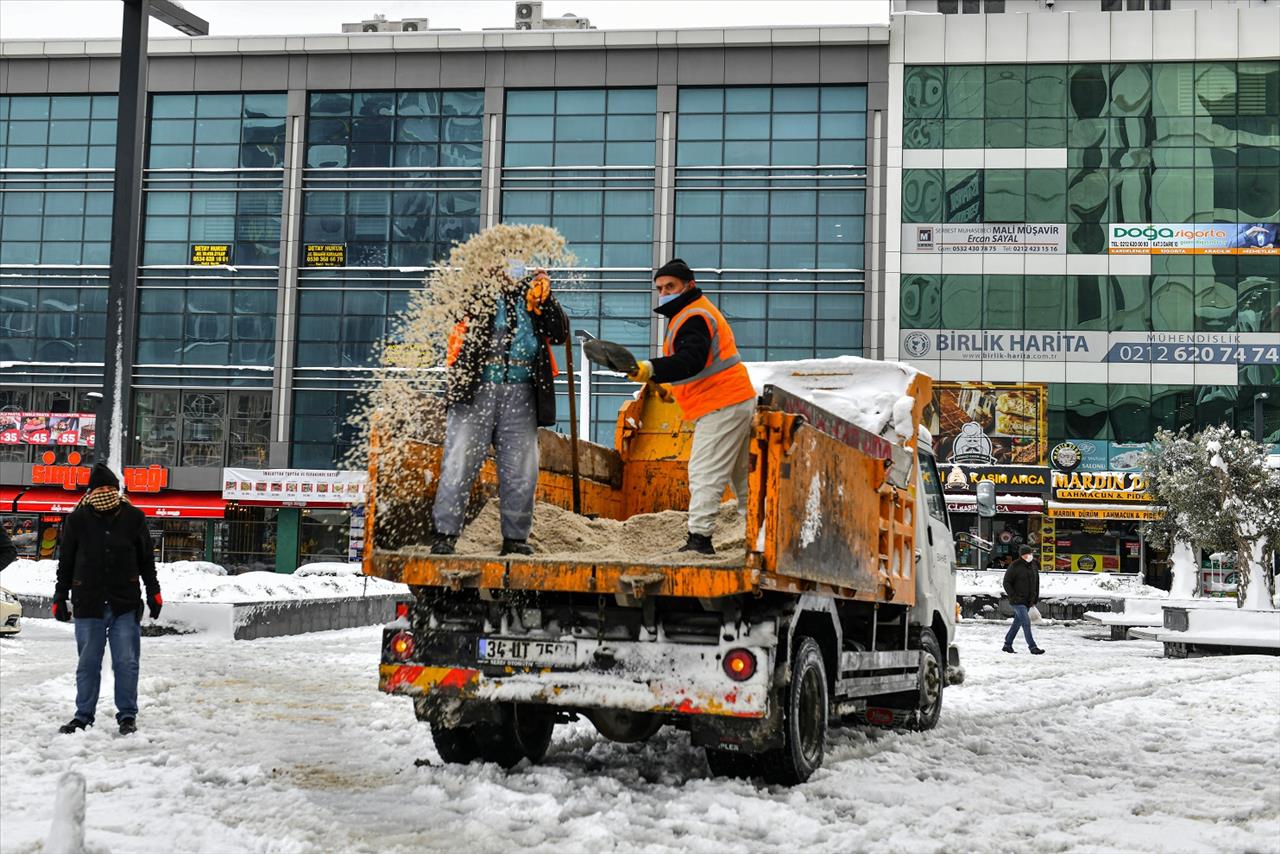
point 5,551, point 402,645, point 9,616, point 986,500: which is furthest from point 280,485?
point 402,645

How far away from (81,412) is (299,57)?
1541cm

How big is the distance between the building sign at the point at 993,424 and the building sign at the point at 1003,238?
471cm

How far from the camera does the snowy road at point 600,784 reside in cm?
601

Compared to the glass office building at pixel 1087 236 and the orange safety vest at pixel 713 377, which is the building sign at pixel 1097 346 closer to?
the glass office building at pixel 1087 236

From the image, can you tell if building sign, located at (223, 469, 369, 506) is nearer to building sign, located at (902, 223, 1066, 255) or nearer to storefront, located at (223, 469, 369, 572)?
storefront, located at (223, 469, 369, 572)

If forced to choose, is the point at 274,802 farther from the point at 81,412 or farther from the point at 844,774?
the point at 81,412

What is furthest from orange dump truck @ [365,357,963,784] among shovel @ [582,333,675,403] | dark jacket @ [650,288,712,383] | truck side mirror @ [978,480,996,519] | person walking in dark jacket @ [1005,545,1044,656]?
person walking in dark jacket @ [1005,545,1044,656]

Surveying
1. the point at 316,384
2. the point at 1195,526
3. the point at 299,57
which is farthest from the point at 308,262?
the point at 1195,526

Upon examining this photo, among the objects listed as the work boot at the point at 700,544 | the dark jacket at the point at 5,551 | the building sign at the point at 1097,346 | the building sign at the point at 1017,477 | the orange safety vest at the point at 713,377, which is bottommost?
the dark jacket at the point at 5,551

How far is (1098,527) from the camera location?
157 ft

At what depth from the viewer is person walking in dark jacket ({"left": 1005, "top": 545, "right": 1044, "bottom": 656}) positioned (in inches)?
774

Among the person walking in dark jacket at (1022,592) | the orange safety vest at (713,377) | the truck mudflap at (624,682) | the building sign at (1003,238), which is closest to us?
the truck mudflap at (624,682)

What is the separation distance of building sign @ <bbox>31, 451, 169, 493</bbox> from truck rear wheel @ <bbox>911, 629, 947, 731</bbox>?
44156 millimetres

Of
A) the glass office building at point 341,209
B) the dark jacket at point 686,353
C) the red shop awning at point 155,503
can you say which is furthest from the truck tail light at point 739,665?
the red shop awning at point 155,503
